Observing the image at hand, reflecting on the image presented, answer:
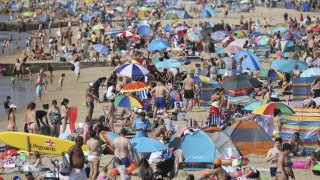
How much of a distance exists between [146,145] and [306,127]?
379 cm

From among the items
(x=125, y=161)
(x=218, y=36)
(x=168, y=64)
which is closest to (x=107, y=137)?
(x=125, y=161)

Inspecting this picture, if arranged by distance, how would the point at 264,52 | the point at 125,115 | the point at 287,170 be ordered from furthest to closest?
the point at 264,52, the point at 125,115, the point at 287,170

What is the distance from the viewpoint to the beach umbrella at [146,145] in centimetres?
1418

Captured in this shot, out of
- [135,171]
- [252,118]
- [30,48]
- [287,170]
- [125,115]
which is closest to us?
[287,170]

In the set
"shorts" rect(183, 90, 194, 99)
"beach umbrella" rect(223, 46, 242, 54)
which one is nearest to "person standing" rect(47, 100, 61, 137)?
"shorts" rect(183, 90, 194, 99)

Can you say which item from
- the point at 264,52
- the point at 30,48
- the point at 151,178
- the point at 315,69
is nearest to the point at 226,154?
the point at 151,178

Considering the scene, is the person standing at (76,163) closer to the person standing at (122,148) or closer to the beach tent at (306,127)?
the person standing at (122,148)

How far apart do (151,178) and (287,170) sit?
212cm

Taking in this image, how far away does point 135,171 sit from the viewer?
1459cm

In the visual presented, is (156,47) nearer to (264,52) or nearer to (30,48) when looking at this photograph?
(264,52)

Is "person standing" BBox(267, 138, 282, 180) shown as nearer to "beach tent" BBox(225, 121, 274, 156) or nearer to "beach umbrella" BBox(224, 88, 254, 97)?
"beach tent" BBox(225, 121, 274, 156)

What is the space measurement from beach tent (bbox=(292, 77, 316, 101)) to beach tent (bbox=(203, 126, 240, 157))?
21.9 ft

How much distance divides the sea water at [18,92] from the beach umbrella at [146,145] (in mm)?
11421

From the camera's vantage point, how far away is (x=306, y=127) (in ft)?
53.8
